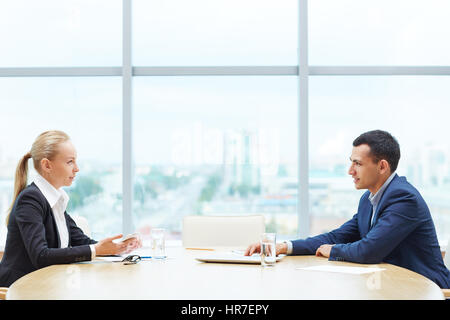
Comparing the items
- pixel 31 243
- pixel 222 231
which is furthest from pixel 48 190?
pixel 222 231

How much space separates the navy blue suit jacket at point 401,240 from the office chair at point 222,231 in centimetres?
103

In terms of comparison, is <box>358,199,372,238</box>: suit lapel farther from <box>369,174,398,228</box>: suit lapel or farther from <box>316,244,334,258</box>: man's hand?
<box>316,244,334,258</box>: man's hand

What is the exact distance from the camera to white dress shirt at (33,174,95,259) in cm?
269

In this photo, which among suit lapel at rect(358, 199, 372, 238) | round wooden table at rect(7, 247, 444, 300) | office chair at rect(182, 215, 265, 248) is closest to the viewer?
round wooden table at rect(7, 247, 444, 300)

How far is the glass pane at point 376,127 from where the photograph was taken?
5.12 meters

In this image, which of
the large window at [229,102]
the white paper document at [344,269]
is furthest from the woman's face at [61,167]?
the large window at [229,102]

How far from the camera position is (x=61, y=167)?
9.25ft

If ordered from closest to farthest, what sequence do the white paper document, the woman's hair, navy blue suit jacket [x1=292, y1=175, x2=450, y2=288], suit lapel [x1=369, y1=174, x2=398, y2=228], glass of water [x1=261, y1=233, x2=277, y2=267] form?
the white paper document → glass of water [x1=261, y1=233, x2=277, y2=267] → navy blue suit jacket [x1=292, y1=175, x2=450, y2=288] → suit lapel [x1=369, y1=174, x2=398, y2=228] → the woman's hair

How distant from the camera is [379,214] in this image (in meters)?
2.67

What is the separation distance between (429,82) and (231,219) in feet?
9.04
